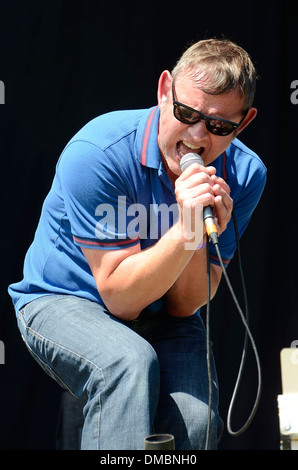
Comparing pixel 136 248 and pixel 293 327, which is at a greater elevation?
pixel 136 248

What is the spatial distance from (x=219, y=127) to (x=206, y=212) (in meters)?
0.35

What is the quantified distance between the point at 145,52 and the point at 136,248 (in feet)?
4.70

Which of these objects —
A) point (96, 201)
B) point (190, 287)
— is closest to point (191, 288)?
point (190, 287)

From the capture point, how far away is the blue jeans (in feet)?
5.51

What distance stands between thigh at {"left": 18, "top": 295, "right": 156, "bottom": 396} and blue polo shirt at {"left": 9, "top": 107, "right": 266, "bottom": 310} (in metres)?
0.07

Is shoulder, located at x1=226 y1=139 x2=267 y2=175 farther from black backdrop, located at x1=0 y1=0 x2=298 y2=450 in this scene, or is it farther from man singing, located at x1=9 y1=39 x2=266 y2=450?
black backdrop, located at x1=0 y1=0 x2=298 y2=450

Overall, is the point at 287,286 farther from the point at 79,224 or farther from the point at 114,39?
the point at 79,224

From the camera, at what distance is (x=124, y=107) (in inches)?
123

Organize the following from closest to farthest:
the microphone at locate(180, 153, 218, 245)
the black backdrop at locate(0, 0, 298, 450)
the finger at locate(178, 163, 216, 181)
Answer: the microphone at locate(180, 153, 218, 245) < the finger at locate(178, 163, 216, 181) < the black backdrop at locate(0, 0, 298, 450)

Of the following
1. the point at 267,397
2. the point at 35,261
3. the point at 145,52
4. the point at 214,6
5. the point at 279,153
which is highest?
the point at 214,6

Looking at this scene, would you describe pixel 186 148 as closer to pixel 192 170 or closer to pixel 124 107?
pixel 192 170

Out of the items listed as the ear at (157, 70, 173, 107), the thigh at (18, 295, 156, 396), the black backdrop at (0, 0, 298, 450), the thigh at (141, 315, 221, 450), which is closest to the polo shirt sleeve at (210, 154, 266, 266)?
the thigh at (141, 315, 221, 450)

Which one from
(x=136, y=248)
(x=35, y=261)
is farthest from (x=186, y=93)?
(x=35, y=261)
